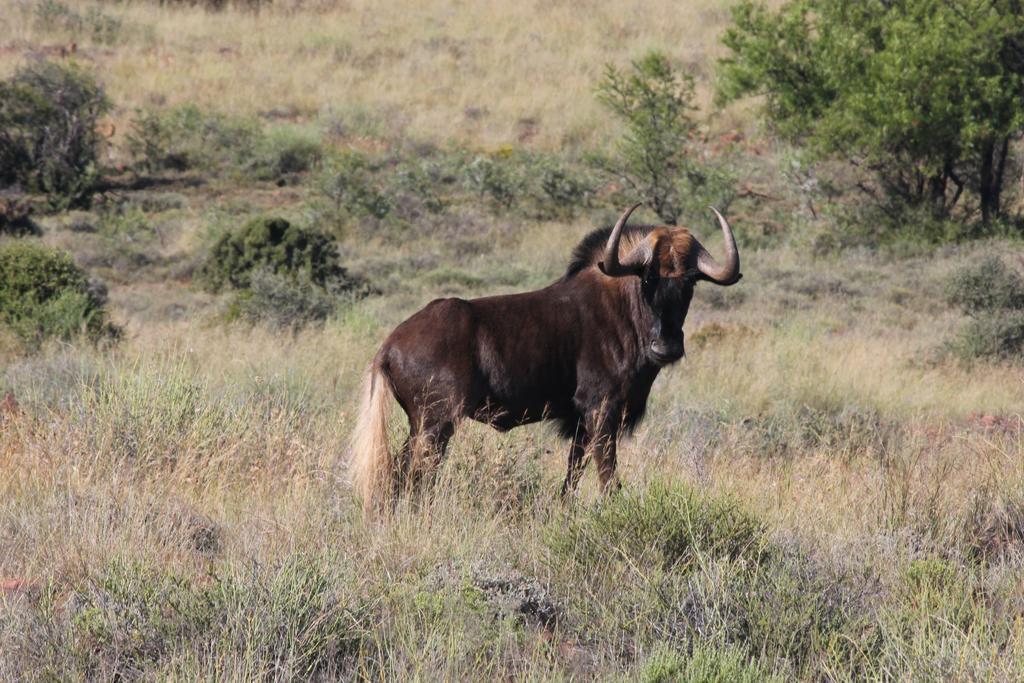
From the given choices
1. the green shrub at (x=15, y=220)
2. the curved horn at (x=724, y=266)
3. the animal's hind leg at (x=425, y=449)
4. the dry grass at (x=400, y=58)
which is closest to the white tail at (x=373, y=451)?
the animal's hind leg at (x=425, y=449)

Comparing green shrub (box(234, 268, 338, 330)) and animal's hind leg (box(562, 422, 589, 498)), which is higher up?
animal's hind leg (box(562, 422, 589, 498))

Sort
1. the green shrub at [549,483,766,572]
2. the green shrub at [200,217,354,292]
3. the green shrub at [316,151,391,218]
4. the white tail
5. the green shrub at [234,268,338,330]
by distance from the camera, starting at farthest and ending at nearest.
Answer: the green shrub at [316,151,391,218], the green shrub at [200,217,354,292], the green shrub at [234,268,338,330], the white tail, the green shrub at [549,483,766,572]

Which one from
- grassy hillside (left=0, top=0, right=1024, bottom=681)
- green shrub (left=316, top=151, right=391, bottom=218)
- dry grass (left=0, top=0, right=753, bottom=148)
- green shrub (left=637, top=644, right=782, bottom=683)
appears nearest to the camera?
green shrub (left=637, top=644, right=782, bottom=683)

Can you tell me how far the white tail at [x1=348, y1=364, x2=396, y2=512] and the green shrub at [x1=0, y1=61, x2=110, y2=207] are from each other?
1871cm

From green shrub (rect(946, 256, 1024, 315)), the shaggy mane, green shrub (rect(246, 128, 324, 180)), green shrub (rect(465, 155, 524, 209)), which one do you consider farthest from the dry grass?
the shaggy mane

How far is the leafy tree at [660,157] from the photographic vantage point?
946 inches

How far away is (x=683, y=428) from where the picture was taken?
9273 millimetres

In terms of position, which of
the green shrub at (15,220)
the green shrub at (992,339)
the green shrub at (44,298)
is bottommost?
the green shrub at (15,220)

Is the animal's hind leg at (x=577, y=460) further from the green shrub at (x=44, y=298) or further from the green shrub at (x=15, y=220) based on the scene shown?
the green shrub at (x=15, y=220)

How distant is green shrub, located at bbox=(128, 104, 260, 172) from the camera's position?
27188 mm

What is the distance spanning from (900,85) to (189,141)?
15.7 m

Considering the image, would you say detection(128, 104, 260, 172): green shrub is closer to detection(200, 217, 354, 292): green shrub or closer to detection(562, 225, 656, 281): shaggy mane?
detection(200, 217, 354, 292): green shrub

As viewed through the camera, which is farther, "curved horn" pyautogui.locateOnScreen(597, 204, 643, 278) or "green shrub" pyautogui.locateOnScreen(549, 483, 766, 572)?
"curved horn" pyautogui.locateOnScreen(597, 204, 643, 278)

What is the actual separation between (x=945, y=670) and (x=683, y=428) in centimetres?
520
